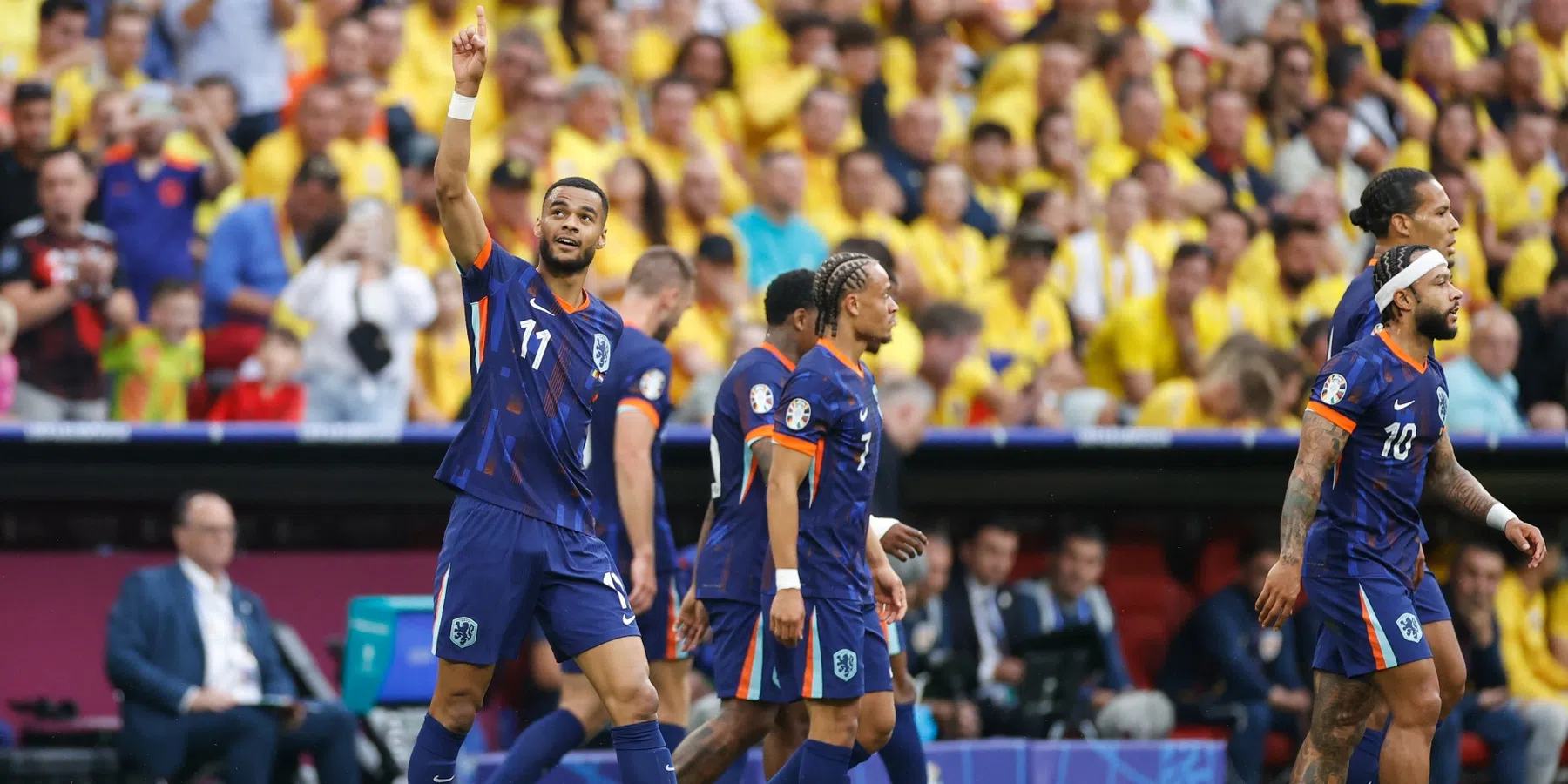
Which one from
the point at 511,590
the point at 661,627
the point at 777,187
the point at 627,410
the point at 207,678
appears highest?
the point at 777,187

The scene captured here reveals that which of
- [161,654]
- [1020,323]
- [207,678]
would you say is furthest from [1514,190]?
[161,654]

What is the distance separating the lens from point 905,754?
295 inches

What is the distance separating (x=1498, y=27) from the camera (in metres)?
15.9

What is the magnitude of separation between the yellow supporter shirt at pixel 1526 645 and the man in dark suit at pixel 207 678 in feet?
20.4

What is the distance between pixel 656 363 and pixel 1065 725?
129 inches

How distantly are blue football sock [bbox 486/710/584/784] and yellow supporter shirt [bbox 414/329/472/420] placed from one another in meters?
3.20

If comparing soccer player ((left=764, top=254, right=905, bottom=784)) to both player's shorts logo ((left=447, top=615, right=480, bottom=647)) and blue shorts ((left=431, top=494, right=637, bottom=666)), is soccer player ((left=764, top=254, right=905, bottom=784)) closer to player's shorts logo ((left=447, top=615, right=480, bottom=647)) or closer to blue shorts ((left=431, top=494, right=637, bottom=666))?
blue shorts ((left=431, top=494, right=637, bottom=666))

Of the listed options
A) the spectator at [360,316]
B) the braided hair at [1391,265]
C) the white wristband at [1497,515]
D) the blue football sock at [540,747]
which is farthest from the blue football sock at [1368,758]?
the spectator at [360,316]

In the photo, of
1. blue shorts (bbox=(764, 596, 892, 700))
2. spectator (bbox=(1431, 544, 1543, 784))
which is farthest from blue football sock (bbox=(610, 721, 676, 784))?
spectator (bbox=(1431, 544, 1543, 784))

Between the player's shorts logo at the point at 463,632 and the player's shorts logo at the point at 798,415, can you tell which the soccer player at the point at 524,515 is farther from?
the player's shorts logo at the point at 798,415

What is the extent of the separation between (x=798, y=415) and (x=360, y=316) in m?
3.96

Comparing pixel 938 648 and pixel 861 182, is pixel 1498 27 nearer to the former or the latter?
pixel 861 182

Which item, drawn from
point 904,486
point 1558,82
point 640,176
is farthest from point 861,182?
point 1558,82

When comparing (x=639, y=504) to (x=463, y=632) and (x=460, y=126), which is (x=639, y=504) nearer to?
(x=463, y=632)
